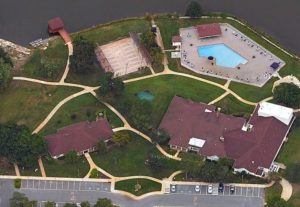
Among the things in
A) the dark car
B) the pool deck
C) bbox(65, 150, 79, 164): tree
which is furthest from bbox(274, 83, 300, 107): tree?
bbox(65, 150, 79, 164): tree

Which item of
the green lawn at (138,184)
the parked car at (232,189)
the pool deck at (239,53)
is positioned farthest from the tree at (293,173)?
the green lawn at (138,184)

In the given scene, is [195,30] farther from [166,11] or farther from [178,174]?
[178,174]

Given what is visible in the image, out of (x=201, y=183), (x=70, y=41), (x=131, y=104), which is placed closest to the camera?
(x=201, y=183)

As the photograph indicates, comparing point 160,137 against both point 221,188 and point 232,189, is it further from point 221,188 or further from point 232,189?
point 232,189

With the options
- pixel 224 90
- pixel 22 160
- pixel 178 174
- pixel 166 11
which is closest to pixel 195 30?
pixel 166 11

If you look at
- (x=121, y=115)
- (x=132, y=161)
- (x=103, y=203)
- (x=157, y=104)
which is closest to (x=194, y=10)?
(x=157, y=104)

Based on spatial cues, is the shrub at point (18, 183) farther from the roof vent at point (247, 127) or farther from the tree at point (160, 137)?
the roof vent at point (247, 127)
